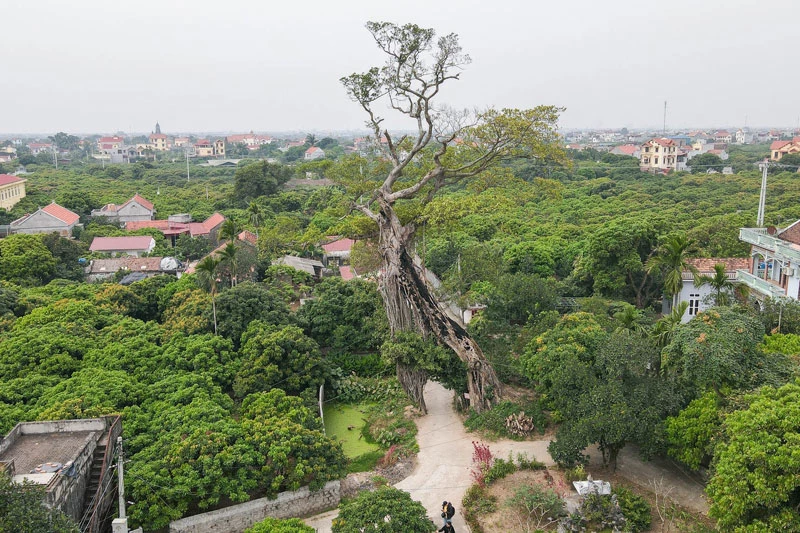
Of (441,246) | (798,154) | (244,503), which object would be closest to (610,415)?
(244,503)

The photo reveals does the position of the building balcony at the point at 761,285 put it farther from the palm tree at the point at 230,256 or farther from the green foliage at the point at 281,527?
the palm tree at the point at 230,256

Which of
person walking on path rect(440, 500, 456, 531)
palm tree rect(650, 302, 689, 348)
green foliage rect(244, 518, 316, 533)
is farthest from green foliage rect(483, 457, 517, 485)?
palm tree rect(650, 302, 689, 348)

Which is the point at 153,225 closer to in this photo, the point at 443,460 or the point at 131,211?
the point at 131,211

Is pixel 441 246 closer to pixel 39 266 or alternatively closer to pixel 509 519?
pixel 39 266

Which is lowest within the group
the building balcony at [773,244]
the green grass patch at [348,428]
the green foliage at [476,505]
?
the green grass patch at [348,428]

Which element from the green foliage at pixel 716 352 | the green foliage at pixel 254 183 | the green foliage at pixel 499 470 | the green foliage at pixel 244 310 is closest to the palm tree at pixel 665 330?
the green foliage at pixel 716 352

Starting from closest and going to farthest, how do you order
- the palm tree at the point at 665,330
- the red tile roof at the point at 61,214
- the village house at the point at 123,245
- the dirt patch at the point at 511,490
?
1. the dirt patch at the point at 511,490
2. the palm tree at the point at 665,330
3. the village house at the point at 123,245
4. the red tile roof at the point at 61,214
